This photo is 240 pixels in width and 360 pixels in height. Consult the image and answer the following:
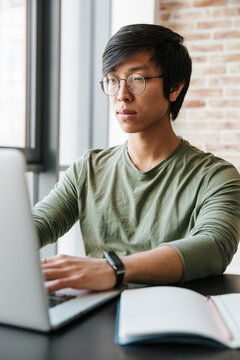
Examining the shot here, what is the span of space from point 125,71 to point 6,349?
1.00 m

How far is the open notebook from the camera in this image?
26.2 inches

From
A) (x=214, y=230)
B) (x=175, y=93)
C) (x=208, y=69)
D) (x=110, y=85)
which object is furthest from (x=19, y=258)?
(x=208, y=69)

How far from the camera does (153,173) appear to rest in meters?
1.49

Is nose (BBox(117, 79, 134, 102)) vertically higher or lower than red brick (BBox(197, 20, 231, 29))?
lower

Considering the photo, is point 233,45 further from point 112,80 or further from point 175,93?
point 112,80

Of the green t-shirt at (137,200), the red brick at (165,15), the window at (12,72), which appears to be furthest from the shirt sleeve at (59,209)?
the red brick at (165,15)

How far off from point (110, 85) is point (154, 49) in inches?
7.0

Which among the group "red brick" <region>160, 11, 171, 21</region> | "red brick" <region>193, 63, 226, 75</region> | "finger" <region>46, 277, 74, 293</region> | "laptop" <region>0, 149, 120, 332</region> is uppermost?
"red brick" <region>160, 11, 171, 21</region>

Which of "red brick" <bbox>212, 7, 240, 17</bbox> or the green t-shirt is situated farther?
"red brick" <bbox>212, 7, 240, 17</bbox>

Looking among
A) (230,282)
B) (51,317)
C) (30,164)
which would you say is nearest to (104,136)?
(30,164)

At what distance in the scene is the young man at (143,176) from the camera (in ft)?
4.60

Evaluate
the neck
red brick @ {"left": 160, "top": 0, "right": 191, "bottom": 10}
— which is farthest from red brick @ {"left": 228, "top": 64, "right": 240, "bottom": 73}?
the neck

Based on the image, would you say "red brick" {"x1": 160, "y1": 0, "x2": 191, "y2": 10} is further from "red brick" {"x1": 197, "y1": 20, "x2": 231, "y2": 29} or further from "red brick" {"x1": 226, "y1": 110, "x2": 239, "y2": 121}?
"red brick" {"x1": 226, "y1": 110, "x2": 239, "y2": 121}

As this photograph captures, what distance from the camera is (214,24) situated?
9.60 ft
